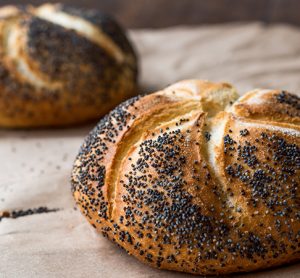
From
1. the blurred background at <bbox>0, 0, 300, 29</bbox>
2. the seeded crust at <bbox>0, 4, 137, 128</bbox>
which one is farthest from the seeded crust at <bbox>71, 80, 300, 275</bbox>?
the blurred background at <bbox>0, 0, 300, 29</bbox>

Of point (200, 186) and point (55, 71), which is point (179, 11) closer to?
point (55, 71)

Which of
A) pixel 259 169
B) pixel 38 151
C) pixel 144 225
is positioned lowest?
pixel 38 151

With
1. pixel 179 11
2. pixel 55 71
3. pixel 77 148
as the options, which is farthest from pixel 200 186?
pixel 179 11

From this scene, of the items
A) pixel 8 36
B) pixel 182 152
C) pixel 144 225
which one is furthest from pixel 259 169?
pixel 8 36

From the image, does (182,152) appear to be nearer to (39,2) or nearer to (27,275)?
(27,275)

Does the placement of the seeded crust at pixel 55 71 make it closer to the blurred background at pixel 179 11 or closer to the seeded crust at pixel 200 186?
the seeded crust at pixel 200 186

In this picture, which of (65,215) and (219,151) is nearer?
(219,151)

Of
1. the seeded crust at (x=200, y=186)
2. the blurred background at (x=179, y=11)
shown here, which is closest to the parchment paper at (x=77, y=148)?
the seeded crust at (x=200, y=186)
